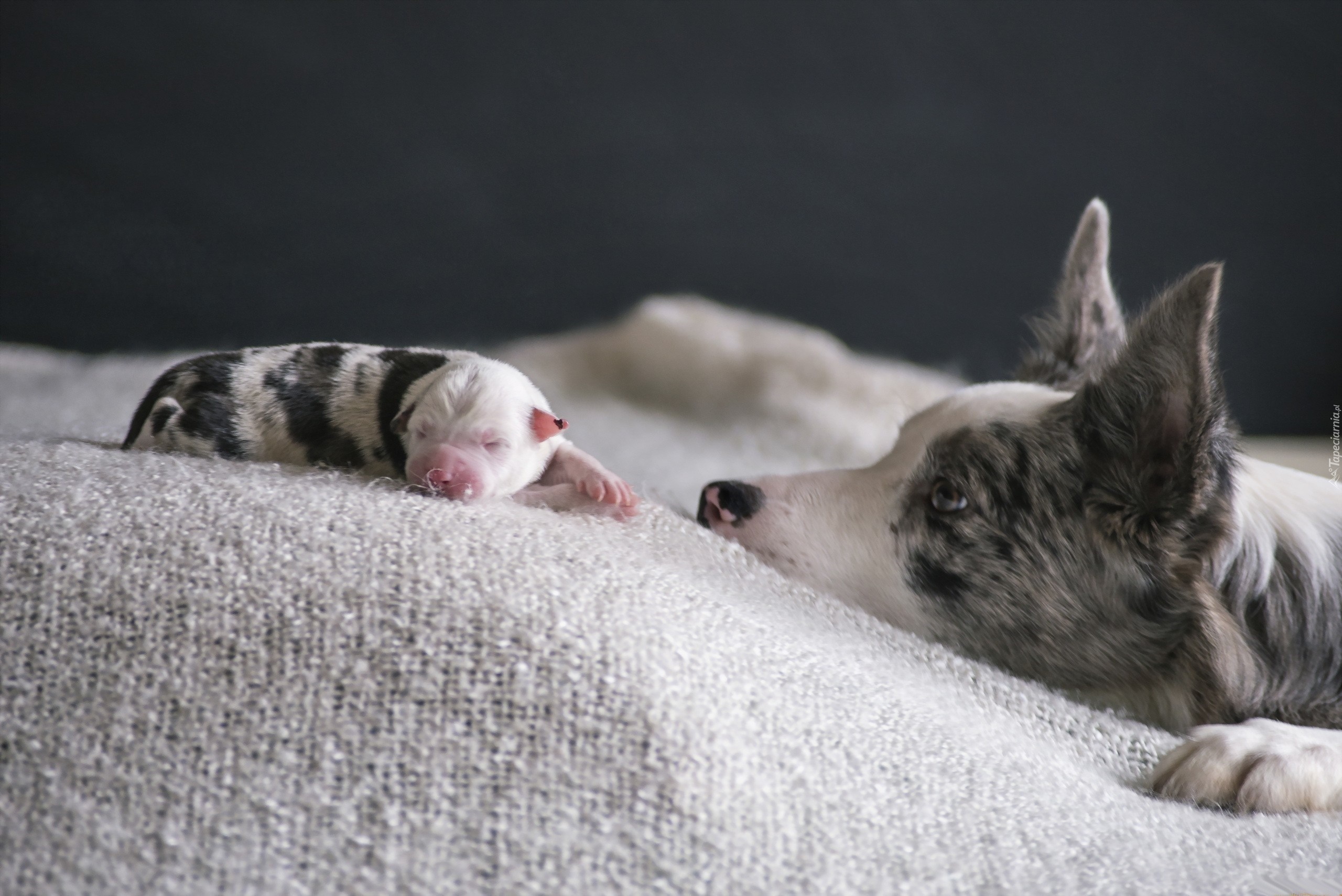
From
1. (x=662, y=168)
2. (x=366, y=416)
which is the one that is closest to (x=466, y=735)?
(x=366, y=416)

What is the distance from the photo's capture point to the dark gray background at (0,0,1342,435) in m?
2.46

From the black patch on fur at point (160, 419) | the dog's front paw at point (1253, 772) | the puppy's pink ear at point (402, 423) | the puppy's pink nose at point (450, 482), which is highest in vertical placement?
the puppy's pink ear at point (402, 423)

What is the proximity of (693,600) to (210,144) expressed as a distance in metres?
2.14

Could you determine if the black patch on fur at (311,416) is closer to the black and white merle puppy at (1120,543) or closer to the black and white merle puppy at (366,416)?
the black and white merle puppy at (366,416)

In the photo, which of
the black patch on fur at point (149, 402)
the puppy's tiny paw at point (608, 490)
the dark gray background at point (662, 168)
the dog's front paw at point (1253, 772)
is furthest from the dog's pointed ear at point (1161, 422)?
the dark gray background at point (662, 168)

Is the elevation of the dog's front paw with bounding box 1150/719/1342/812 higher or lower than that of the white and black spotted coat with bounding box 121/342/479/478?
lower

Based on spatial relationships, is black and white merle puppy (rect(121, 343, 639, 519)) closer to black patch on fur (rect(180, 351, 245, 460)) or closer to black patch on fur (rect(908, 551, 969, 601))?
black patch on fur (rect(180, 351, 245, 460))

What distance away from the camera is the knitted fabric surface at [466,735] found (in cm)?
69

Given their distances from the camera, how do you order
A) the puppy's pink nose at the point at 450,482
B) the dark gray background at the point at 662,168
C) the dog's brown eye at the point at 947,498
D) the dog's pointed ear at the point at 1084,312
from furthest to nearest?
the dark gray background at the point at 662,168 < the dog's pointed ear at the point at 1084,312 < the dog's brown eye at the point at 947,498 < the puppy's pink nose at the point at 450,482

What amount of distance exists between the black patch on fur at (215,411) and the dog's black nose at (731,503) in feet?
2.03

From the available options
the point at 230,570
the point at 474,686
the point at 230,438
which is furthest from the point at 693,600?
the point at 230,438

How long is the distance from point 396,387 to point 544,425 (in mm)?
211

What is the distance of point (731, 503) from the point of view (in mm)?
1385

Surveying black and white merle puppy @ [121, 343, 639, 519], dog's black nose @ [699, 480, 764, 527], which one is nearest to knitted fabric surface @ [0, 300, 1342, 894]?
black and white merle puppy @ [121, 343, 639, 519]
